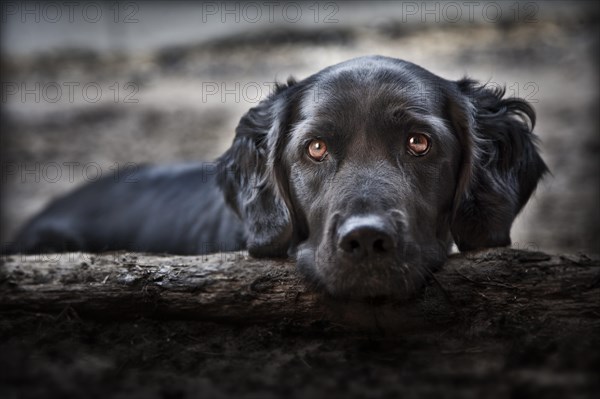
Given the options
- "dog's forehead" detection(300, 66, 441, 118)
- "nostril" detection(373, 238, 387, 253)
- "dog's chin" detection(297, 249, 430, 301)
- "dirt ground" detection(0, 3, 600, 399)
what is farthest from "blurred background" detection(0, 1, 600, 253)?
"nostril" detection(373, 238, 387, 253)

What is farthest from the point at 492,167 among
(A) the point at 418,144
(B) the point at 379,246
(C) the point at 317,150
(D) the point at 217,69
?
(D) the point at 217,69

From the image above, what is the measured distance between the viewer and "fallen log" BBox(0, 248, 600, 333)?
3230mm

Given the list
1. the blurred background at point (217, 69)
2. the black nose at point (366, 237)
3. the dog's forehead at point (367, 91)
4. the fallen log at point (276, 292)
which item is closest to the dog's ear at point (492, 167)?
the dog's forehead at point (367, 91)

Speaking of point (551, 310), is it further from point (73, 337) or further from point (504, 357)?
point (73, 337)

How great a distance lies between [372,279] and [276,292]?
1.53 ft

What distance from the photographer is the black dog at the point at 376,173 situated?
3377 mm

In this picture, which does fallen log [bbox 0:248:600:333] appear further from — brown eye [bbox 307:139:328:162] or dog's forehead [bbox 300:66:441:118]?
dog's forehead [bbox 300:66:441:118]

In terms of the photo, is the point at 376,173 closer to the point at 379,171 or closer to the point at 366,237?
the point at 379,171

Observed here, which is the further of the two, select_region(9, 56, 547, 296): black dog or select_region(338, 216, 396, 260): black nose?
select_region(9, 56, 547, 296): black dog

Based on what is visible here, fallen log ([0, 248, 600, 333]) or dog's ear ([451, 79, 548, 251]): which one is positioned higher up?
dog's ear ([451, 79, 548, 251])

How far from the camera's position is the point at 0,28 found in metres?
15.1

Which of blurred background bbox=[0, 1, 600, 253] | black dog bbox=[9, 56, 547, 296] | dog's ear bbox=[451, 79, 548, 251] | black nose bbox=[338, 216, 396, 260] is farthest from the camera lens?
blurred background bbox=[0, 1, 600, 253]

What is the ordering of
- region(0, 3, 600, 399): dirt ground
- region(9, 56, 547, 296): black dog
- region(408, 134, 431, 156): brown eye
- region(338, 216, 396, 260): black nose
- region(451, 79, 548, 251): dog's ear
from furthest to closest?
region(451, 79, 548, 251): dog's ear → region(408, 134, 431, 156): brown eye → region(9, 56, 547, 296): black dog → region(338, 216, 396, 260): black nose → region(0, 3, 600, 399): dirt ground

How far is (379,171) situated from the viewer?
145 inches
